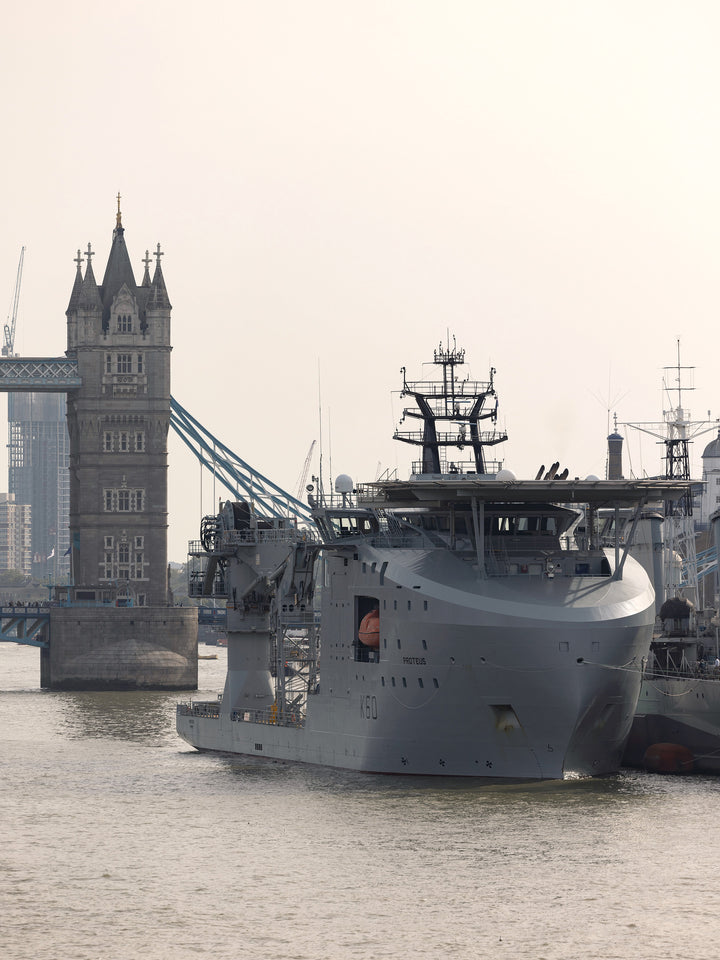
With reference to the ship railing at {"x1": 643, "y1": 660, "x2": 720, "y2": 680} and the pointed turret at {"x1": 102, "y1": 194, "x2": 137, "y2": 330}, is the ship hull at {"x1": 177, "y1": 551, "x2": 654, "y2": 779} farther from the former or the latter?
the pointed turret at {"x1": 102, "y1": 194, "x2": 137, "y2": 330}

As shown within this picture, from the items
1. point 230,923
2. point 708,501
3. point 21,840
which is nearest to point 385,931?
point 230,923

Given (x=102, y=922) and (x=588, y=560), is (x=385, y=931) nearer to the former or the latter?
(x=102, y=922)

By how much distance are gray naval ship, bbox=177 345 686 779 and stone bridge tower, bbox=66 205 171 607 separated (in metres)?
83.6

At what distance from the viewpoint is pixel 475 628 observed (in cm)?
6562

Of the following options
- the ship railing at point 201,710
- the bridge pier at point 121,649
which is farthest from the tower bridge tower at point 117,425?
the ship railing at point 201,710

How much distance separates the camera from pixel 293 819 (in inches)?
2501

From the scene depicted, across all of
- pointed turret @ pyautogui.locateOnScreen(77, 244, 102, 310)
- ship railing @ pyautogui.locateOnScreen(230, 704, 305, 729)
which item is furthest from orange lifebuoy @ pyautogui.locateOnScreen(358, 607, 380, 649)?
pointed turret @ pyautogui.locateOnScreen(77, 244, 102, 310)

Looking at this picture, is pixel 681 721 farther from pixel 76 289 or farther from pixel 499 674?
pixel 76 289

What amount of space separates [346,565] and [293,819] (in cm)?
1374

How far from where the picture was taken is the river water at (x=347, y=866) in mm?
46562

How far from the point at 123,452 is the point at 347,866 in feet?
360

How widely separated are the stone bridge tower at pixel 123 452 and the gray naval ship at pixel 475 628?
83636 mm

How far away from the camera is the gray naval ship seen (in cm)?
6562

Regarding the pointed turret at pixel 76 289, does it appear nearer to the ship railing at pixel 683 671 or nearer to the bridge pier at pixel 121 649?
the bridge pier at pixel 121 649
